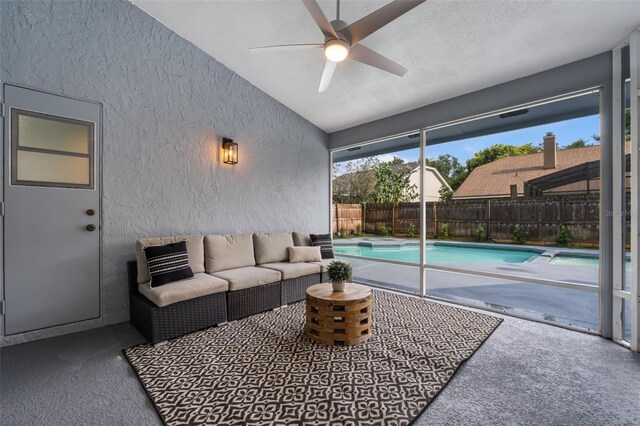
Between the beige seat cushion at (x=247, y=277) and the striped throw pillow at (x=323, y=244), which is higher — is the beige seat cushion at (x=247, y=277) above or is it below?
below

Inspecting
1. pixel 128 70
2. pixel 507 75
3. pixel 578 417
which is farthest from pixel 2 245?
pixel 507 75

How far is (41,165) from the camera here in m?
2.71

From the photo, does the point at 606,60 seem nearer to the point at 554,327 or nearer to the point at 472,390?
the point at 554,327

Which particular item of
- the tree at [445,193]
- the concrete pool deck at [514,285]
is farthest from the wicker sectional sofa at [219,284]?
the tree at [445,193]

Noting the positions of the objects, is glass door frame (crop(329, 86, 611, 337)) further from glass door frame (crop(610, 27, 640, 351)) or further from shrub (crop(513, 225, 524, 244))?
shrub (crop(513, 225, 524, 244))

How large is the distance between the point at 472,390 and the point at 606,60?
3.51 meters

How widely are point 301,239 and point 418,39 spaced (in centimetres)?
323

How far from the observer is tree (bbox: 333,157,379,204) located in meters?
6.61

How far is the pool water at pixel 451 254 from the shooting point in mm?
6656

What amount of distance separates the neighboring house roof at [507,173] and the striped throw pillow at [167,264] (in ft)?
19.5

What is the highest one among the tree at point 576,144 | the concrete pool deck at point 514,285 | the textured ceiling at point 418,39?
the textured ceiling at point 418,39

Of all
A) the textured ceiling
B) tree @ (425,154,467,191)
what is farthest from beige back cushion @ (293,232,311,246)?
tree @ (425,154,467,191)

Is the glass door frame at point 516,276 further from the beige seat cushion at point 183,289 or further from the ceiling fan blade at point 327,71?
the beige seat cushion at point 183,289

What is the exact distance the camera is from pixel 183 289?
8.97ft
